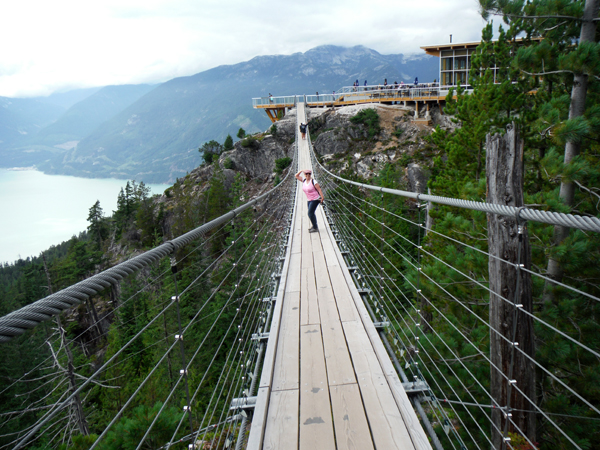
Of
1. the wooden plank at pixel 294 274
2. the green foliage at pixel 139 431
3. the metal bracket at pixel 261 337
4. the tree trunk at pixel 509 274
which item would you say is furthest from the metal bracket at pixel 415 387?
the green foliage at pixel 139 431

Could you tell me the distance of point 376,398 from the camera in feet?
6.54

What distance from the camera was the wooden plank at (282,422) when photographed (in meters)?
1.75

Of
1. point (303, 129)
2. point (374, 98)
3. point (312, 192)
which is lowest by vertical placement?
point (312, 192)

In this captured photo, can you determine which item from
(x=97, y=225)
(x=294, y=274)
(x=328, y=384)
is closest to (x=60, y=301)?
(x=328, y=384)

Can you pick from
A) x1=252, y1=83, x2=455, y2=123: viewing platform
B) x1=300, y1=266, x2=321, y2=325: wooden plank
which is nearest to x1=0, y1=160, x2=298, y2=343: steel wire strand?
x1=300, y1=266, x2=321, y2=325: wooden plank

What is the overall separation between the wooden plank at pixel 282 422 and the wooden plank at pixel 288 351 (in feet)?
0.26

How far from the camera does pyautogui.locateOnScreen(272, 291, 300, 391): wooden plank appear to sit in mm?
2201

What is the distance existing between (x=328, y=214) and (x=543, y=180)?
376 cm

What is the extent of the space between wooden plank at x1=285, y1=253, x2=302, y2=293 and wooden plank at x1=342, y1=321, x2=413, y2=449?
1.11m

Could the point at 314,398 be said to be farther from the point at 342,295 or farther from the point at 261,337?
the point at 342,295

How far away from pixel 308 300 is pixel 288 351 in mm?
859

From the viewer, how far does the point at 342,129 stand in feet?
79.1

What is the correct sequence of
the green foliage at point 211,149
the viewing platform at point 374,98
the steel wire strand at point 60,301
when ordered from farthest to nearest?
the green foliage at point 211,149
the viewing platform at point 374,98
the steel wire strand at point 60,301

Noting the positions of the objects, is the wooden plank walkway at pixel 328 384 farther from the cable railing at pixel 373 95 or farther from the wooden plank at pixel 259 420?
the cable railing at pixel 373 95
